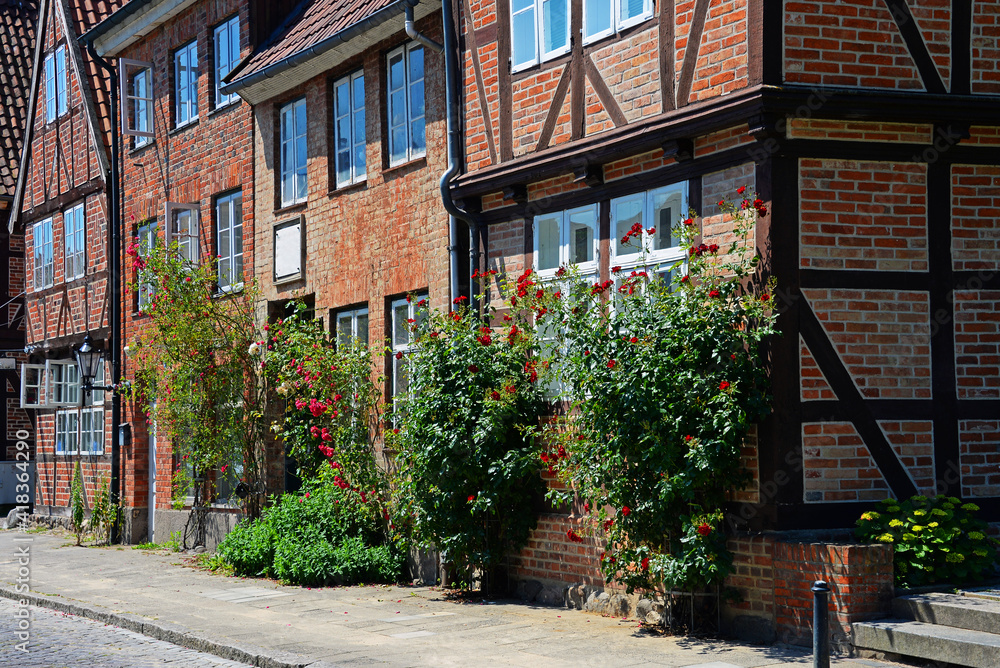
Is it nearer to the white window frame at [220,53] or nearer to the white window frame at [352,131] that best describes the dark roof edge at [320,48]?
the white window frame at [352,131]

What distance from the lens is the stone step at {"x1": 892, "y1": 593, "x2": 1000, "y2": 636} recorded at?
709 cm

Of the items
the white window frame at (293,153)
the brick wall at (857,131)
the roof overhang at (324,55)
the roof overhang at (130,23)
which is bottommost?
the brick wall at (857,131)

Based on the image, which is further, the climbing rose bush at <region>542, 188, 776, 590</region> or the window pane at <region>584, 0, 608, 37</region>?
the window pane at <region>584, 0, 608, 37</region>

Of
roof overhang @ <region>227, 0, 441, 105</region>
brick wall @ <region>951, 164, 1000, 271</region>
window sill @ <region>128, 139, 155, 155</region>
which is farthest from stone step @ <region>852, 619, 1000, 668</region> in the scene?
window sill @ <region>128, 139, 155, 155</region>

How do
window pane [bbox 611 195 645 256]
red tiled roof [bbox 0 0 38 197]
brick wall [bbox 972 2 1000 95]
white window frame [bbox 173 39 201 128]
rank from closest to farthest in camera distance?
brick wall [bbox 972 2 1000 95] → window pane [bbox 611 195 645 256] → white window frame [bbox 173 39 201 128] → red tiled roof [bbox 0 0 38 197]

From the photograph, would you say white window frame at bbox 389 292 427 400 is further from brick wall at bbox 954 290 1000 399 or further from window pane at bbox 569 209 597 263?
brick wall at bbox 954 290 1000 399

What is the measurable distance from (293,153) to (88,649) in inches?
308

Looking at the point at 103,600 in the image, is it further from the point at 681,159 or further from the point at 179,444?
the point at 681,159

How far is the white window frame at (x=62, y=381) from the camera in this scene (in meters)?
21.4

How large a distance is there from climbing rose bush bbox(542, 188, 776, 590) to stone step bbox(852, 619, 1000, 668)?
1139 mm

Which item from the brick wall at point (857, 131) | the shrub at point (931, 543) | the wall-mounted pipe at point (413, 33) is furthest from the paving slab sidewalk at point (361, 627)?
the wall-mounted pipe at point (413, 33)

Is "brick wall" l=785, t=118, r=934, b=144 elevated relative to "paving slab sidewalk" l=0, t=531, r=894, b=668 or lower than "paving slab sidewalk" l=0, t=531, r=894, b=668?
elevated

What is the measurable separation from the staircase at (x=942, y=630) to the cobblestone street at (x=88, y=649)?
450 cm

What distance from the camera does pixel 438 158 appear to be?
12.0 m
